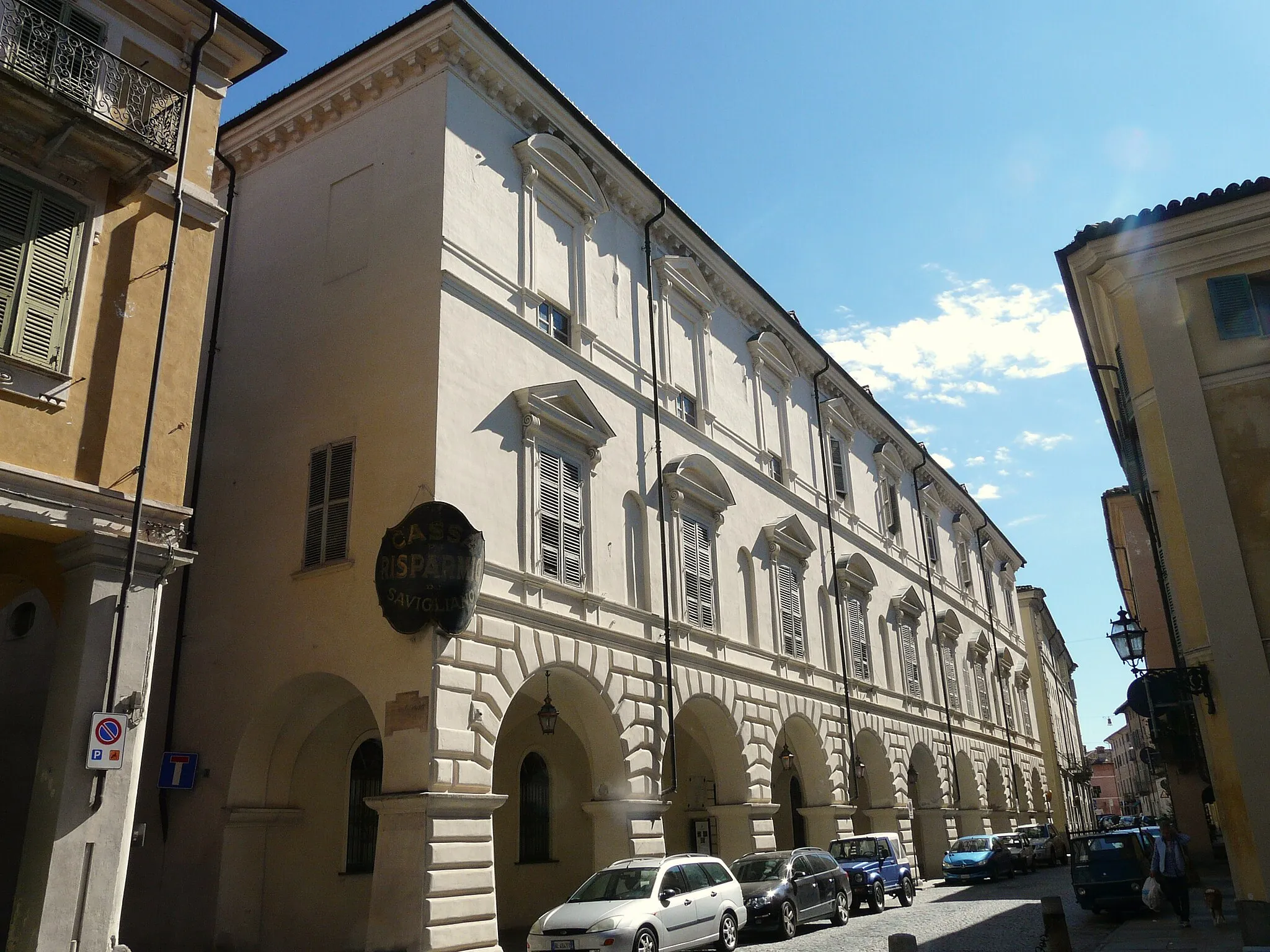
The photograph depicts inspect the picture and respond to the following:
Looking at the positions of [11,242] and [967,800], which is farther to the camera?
[967,800]

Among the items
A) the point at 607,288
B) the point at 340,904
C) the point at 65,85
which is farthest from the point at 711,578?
the point at 65,85

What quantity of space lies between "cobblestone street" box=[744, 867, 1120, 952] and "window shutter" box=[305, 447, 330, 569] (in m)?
9.26

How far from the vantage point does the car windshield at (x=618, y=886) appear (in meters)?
14.2

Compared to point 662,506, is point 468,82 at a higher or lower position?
higher

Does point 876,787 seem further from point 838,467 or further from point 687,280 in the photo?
point 687,280

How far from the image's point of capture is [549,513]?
17.4m

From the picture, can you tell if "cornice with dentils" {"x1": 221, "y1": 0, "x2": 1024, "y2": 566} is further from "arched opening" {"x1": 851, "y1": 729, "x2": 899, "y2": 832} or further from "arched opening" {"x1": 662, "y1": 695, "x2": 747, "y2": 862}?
"arched opening" {"x1": 851, "y1": 729, "x2": 899, "y2": 832}

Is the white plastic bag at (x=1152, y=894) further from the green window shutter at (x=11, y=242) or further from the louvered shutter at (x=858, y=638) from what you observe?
the green window shutter at (x=11, y=242)

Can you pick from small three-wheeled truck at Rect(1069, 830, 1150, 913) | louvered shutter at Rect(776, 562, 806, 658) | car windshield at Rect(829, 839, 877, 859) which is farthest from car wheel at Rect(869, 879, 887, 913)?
louvered shutter at Rect(776, 562, 806, 658)

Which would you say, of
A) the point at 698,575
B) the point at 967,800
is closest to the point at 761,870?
the point at 698,575

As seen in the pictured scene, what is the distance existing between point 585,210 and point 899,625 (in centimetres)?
1871

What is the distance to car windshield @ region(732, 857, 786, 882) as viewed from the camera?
18.0 metres

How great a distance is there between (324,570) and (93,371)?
5311mm

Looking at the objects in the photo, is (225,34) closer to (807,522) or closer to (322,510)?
(322,510)
